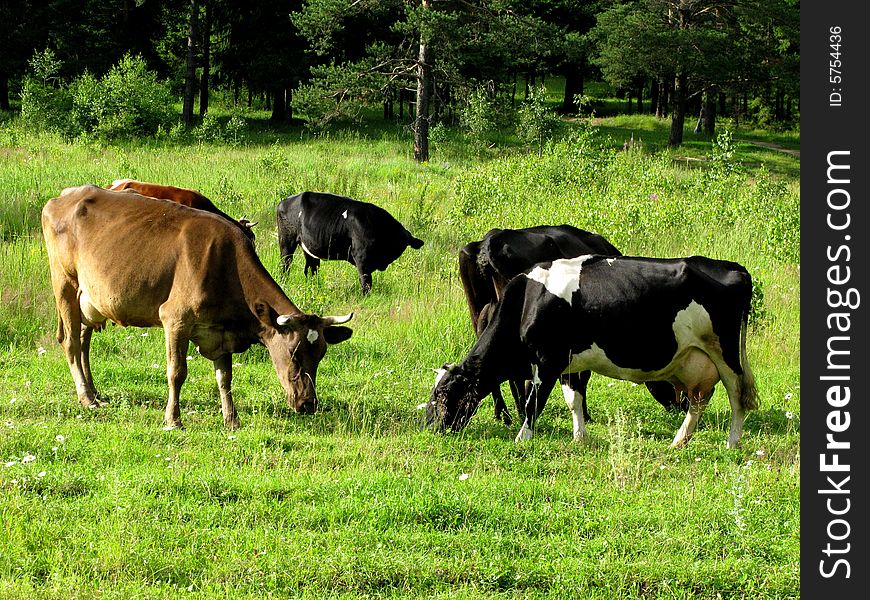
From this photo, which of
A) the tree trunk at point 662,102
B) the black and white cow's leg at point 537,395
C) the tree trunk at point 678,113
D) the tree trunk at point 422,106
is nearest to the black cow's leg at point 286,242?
the black and white cow's leg at point 537,395

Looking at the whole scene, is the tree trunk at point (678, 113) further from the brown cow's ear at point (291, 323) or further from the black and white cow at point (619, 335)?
the brown cow's ear at point (291, 323)

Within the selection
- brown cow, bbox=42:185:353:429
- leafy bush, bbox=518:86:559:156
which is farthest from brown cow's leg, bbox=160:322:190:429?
leafy bush, bbox=518:86:559:156

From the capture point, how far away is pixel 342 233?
599 inches

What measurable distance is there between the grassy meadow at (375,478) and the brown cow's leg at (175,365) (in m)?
0.19

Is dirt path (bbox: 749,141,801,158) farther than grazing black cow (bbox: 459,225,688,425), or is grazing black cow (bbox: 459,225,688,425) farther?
dirt path (bbox: 749,141,801,158)

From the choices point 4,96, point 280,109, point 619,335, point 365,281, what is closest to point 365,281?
point 365,281

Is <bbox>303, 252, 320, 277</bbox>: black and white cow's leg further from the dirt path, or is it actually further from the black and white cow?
the dirt path

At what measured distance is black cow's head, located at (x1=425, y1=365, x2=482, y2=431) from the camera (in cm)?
855

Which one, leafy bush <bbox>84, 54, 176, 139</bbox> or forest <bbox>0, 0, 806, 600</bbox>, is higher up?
leafy bush <bbox>84, 54, 176, 139</bbox>

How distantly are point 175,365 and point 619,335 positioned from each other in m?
3.95

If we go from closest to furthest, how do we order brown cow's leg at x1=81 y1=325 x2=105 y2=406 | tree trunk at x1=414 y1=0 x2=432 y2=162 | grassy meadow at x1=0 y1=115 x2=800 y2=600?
grassy meadow at x1=0 y1=115 x2=800 y2=600 → brown cow's leg at x1=81 y1=325 x2=105 y2=406 → tree trunk at x1=414 y1=0 x2=432 y2=162

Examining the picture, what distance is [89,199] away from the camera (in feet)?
30.8

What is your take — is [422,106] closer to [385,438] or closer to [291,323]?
[291,323]

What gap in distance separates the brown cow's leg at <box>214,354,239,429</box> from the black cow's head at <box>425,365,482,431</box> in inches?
69.0
